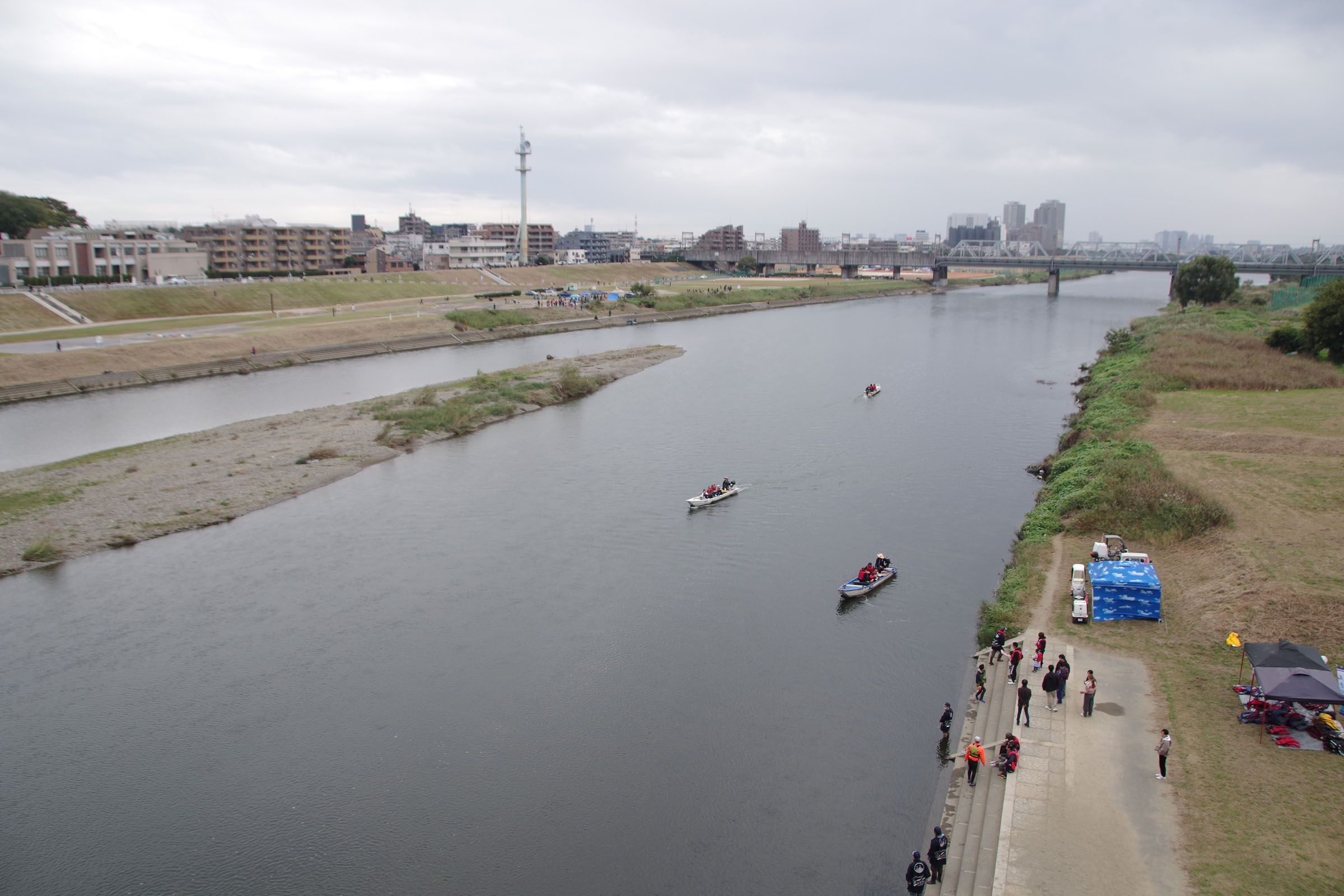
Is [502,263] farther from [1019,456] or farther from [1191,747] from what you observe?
[1191,747]

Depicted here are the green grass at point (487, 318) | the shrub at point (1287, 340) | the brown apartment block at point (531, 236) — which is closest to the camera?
the shrub at point (1287, 340)

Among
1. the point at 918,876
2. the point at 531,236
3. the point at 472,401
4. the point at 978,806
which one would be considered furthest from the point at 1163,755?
the point at 531,236

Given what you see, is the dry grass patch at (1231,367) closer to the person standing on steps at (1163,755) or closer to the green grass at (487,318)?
the person standing on steps at (1163,755)

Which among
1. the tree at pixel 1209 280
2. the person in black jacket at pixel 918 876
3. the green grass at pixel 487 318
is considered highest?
the tree at pixel 1209 280

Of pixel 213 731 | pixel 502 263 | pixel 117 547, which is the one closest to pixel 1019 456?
pixel 213 731

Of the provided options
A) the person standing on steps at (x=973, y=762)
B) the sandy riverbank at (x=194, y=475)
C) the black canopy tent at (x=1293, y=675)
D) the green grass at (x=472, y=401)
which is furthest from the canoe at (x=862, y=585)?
the green grass at (x=472, y=401)

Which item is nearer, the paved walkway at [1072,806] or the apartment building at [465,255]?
the paved walkway at [1072,806]

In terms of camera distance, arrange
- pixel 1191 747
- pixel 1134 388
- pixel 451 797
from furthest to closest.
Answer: pixel 1134 388 → pixel 451 797 → pixel 1191 747
